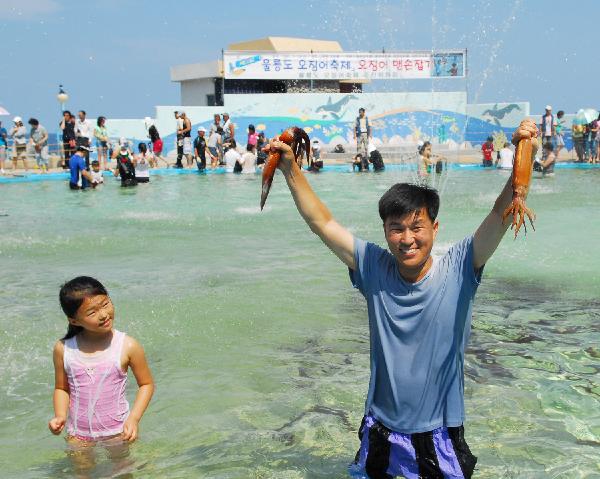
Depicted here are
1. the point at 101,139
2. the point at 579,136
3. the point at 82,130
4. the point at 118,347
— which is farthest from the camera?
the point at 579,136

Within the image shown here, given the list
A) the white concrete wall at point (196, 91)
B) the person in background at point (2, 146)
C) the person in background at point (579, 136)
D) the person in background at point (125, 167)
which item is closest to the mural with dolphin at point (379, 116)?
the person in background at point (579, 136)

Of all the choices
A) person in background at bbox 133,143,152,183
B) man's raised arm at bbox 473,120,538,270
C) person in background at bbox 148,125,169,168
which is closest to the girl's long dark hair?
man's raised arm at bbox 473,120,538,270

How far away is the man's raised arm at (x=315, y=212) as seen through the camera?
9.64 feet

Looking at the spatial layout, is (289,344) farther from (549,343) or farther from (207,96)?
(207,96)

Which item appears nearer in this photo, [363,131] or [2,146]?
[2,146]

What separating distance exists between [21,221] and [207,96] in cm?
2846

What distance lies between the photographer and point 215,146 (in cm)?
2553

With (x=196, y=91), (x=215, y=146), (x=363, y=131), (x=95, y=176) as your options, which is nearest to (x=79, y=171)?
(x=95, y=176)

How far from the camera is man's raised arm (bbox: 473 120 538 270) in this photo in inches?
102

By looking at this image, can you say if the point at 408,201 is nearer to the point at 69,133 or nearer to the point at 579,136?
the point at 69,133

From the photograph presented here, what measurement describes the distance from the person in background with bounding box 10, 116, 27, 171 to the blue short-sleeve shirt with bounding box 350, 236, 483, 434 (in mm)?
21979

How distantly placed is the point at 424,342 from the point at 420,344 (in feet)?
0.05

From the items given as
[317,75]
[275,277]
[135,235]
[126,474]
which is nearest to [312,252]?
[275,277]

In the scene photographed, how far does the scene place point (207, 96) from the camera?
1606 inches
